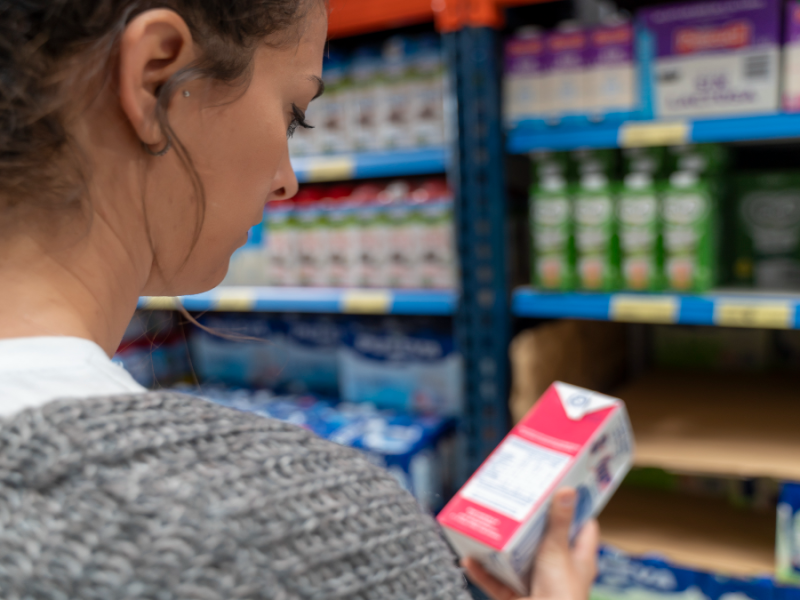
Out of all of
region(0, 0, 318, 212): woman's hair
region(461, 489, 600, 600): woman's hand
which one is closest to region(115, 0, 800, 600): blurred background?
region(461, 489, 600, 600): woman's hand

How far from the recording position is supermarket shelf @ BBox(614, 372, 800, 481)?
154 centimetres

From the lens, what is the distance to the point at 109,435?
1.18 ft

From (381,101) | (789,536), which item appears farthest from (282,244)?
(789,536)

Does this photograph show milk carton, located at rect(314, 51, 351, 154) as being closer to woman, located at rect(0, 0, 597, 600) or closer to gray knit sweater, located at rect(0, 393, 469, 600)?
woman, located at rect(0, 0, 597, 600)

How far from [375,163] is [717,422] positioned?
120 centimetres

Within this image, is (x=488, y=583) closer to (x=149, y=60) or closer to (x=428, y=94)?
(x=149, y=60)

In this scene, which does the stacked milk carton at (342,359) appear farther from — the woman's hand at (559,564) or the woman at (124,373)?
the woman at (124,373)

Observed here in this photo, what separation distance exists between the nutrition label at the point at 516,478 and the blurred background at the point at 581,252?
587 mm

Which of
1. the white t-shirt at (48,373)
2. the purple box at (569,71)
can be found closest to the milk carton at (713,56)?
the purple box at (569,71)

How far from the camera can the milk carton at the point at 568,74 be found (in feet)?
5.32

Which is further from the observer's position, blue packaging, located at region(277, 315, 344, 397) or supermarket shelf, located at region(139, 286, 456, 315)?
blue packaging, located at region(277, 315, 344, 397)

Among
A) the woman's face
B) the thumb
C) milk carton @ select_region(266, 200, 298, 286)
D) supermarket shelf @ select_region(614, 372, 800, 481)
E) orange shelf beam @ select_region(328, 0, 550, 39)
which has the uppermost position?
orange shelf beam @ select_region(328, 0, 550, 39)

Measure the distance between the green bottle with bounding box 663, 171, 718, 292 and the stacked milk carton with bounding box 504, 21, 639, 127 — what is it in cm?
22

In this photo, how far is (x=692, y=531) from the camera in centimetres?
172
